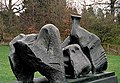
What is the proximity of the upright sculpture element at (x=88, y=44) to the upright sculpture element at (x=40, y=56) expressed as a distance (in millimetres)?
920

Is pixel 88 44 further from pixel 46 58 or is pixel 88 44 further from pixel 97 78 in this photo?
pixel 46 58

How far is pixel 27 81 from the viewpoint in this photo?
3988mm

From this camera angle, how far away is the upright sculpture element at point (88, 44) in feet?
15.6

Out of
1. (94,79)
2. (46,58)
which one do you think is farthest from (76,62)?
(46,58)

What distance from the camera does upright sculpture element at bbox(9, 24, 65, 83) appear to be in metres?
3.71

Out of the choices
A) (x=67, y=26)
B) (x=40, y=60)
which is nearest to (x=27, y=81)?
(x=40, y=60)

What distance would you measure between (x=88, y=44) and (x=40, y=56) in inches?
52.7

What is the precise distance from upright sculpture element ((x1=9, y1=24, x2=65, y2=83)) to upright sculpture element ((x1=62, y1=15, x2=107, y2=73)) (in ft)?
3.02

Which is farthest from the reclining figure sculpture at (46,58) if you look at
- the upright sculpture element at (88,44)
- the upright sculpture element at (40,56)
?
the upright sculpture element at (88,44)

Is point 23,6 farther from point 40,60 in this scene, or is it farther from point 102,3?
point 40,60

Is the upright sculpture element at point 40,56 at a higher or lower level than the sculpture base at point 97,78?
higher

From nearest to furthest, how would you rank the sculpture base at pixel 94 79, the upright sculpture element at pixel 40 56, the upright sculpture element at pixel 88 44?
the upright sculpture element at pixel 40 56, the sculpture base at pixel 94 79, the upright sculpture element at pixel 88 44

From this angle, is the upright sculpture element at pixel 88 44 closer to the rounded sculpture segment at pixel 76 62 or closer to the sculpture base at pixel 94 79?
the sculpture base at pixel 94 79

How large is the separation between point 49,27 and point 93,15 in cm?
1715
